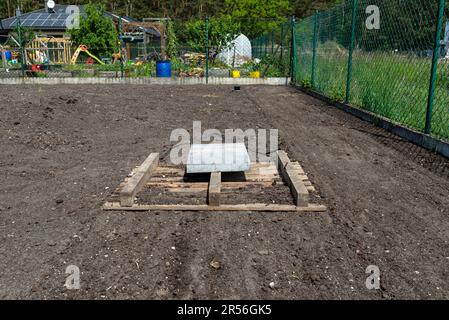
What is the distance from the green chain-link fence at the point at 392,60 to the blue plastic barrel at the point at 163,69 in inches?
303

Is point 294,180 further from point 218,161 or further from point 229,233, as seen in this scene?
point 229,233

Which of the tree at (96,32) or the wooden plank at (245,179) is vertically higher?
the tree at (96,32)

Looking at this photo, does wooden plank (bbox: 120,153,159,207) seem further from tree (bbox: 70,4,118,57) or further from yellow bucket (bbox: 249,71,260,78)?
tree (bbox: 70,4,118,57)

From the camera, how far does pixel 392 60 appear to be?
7.91m

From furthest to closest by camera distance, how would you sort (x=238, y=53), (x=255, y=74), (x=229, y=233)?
(x=238, y=53) < (x=255, y=74) < (x=229, y=233)

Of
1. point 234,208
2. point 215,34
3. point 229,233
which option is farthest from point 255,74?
point 229,233

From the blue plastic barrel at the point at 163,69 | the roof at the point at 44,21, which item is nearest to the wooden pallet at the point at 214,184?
the blue plastic barrel at the point at 163,69

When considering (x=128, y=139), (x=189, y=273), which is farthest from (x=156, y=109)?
(x=189, y=273)

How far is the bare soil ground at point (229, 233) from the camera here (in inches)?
104

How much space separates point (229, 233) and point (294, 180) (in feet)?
3.68

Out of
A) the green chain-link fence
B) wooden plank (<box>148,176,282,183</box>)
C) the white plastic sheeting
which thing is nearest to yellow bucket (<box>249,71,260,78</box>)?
the white plastic sheeting

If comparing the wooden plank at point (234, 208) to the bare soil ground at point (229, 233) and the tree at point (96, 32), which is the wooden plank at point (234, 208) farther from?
the tree at point (96, 32)

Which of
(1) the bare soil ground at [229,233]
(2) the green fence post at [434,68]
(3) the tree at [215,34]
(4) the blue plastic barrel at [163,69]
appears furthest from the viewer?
(3) the tree at [215,34]
